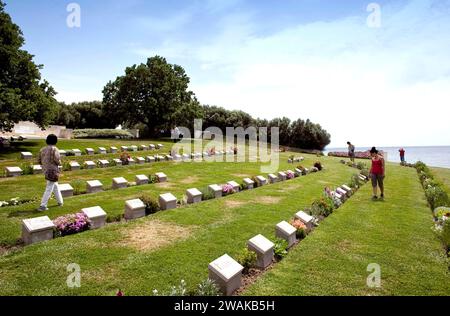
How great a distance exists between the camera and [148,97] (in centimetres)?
4788

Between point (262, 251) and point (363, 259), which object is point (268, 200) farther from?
point (262, 251)

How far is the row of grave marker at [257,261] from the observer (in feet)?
23.3

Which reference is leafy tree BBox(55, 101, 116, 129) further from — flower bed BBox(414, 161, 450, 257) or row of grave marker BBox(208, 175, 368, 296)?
row of grave marker BBox(208, 175, 368, 296)

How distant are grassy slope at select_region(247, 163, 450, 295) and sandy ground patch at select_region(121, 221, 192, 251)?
3.50 meters

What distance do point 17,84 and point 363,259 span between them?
32.8 m

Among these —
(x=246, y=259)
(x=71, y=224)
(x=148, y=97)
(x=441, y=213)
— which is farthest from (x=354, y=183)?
(x=148, y=97)

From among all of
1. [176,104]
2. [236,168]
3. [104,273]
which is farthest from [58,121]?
[104,273]

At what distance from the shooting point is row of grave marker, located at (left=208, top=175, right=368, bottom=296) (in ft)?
23.3

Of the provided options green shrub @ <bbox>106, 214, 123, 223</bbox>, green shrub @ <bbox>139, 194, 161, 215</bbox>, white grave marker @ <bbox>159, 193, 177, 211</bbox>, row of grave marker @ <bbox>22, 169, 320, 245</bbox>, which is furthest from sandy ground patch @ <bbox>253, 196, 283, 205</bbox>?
green shrub @ <bbox>106, 214, 123, 223</bbox>

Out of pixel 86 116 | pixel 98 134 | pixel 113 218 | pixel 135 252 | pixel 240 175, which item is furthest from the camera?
pixel 86 116

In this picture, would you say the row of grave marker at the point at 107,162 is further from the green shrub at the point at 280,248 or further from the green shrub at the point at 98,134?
the green shrub at the point at 98,134
